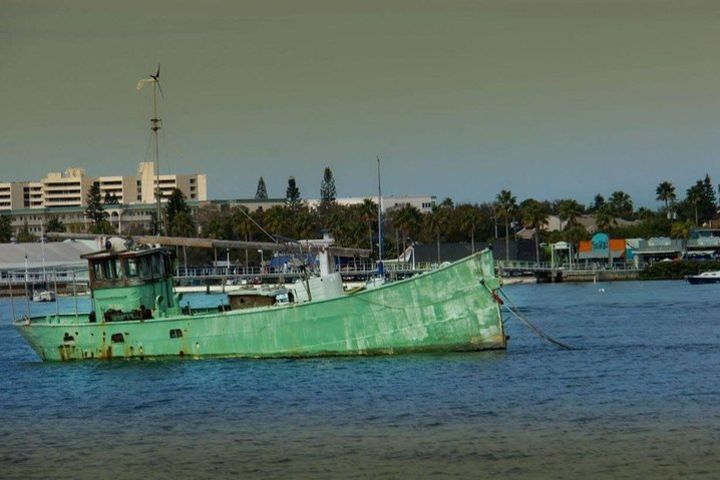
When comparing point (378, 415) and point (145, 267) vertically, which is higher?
point (145, 267)

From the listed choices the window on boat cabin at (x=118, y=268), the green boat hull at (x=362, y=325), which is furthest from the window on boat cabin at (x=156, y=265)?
the green boat hull at (x=362, y=325)

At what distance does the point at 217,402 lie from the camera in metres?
43.7

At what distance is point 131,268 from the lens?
5522cm

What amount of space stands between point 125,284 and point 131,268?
68cm

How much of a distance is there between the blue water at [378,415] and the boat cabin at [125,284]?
243cm

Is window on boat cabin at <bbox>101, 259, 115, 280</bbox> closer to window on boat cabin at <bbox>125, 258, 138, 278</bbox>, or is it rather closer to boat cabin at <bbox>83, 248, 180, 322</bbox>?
boat cabin at <bbox>83, 248, 180, 322</bbox>

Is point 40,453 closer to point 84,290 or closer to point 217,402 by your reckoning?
point 217,402

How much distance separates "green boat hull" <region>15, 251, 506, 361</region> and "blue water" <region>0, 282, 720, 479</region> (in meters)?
0.58

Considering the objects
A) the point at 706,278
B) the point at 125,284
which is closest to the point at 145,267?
the point at 125,284

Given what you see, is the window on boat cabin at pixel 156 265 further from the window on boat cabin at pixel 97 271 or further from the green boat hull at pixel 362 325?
the green boat hull at pixel 362 325

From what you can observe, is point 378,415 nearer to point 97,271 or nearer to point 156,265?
point 156,265

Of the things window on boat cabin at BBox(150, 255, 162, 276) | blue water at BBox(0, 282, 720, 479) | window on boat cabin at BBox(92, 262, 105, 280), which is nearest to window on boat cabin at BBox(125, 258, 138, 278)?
window on boat cabin at BBox(150, 255, 162, 276)

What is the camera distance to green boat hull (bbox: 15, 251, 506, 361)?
165 ft

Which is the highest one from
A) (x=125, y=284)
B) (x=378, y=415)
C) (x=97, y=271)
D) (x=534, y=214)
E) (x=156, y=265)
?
(x=534, y=214)
